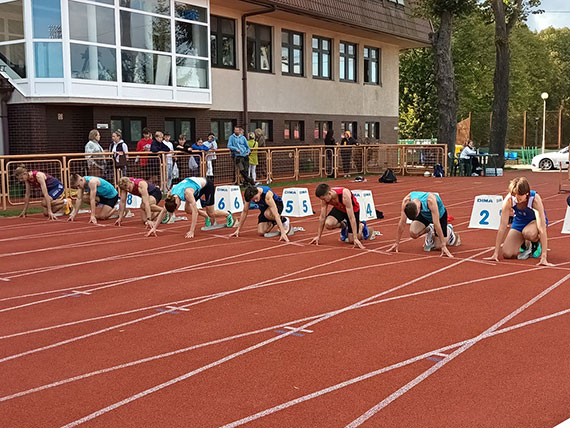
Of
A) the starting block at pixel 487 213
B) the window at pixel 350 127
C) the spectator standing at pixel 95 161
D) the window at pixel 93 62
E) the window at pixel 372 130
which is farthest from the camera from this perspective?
the window at pixel 372 130

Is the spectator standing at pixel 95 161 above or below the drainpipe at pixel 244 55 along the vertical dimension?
below

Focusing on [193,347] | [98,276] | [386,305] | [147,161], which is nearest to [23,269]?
[98,276]

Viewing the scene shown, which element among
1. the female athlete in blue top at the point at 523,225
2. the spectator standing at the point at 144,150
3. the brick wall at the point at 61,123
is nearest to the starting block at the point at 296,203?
the spectator standing at the point at 144,150

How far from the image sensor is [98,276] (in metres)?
8.89

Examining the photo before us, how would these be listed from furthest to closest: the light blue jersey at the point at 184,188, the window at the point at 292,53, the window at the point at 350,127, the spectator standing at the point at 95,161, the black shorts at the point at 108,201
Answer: the window at the point at 350,127 < the window at the point at 292,53 < the spectator standing at the point at 95,161 < the black shorts at the point at 108,201 < the light blue jersey at the point at 184,188

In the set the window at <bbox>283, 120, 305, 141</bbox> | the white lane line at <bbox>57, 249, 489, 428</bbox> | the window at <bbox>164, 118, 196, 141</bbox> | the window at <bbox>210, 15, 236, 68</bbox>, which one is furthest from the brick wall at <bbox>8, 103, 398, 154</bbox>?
the white lane line at <bbox>57, 249, 489, 428</bbox>

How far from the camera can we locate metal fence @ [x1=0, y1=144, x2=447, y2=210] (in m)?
16.7

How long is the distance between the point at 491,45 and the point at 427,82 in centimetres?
530

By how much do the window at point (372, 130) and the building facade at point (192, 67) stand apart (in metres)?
0.11

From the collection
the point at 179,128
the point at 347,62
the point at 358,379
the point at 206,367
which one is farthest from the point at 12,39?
the point at 358,379

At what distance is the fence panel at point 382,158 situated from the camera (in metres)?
28.3

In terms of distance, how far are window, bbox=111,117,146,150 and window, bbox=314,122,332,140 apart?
418 inches

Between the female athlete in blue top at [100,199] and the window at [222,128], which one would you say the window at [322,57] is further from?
the female athlete in blue top at [100,199]

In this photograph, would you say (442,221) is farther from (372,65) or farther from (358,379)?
(372,65)
